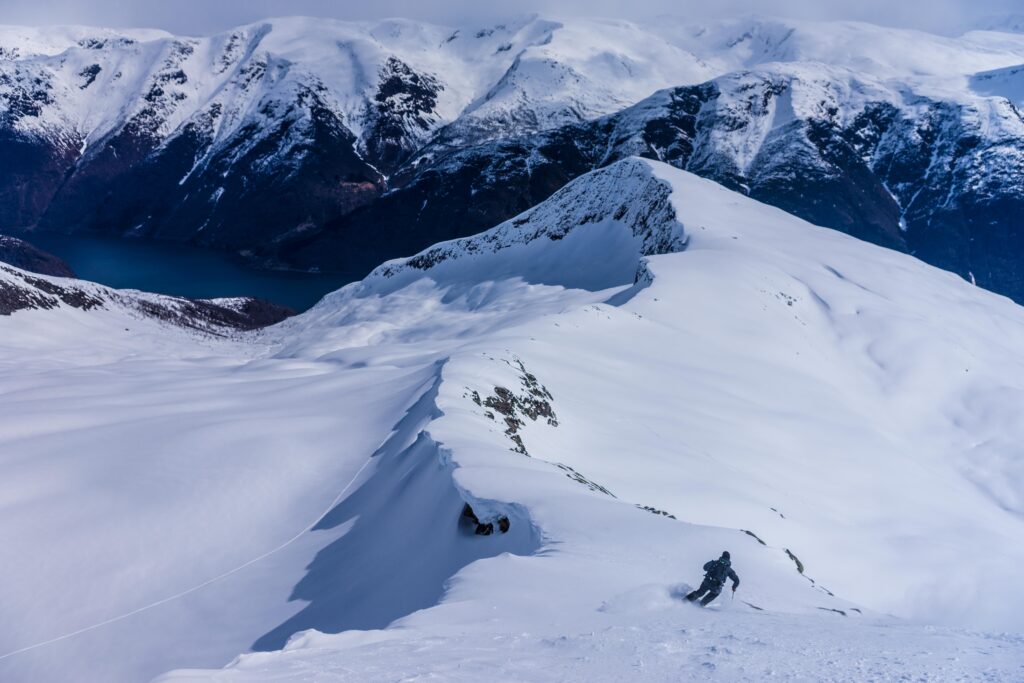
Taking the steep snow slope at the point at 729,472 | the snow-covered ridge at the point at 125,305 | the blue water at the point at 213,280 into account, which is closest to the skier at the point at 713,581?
the steep snow slope at the point at 729,472

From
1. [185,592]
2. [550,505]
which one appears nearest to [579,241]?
[550,505]

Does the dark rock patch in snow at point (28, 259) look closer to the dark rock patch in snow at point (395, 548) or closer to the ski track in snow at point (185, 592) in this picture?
the ski track in snow at point (185, 592)

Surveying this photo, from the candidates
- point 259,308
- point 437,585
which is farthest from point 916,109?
point 437,585

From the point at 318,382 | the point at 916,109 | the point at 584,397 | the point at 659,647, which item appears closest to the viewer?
the point at 659,647

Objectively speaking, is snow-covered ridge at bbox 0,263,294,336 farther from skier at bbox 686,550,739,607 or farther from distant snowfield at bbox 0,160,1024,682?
skier at bbox 686,550,739,607

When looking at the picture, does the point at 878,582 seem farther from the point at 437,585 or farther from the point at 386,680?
the point at 386,680

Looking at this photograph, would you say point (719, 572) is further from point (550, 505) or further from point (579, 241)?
A: point (579, 241)

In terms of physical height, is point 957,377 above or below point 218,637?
below

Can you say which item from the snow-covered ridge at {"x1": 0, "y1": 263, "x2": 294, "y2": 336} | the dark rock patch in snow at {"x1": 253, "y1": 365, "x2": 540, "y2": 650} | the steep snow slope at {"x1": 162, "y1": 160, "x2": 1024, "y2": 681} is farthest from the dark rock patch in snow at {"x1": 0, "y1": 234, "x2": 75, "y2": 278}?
the dark rock patch in snow at {"x1": 253, "y1": 365, "x2": 540, "y2": 650}
